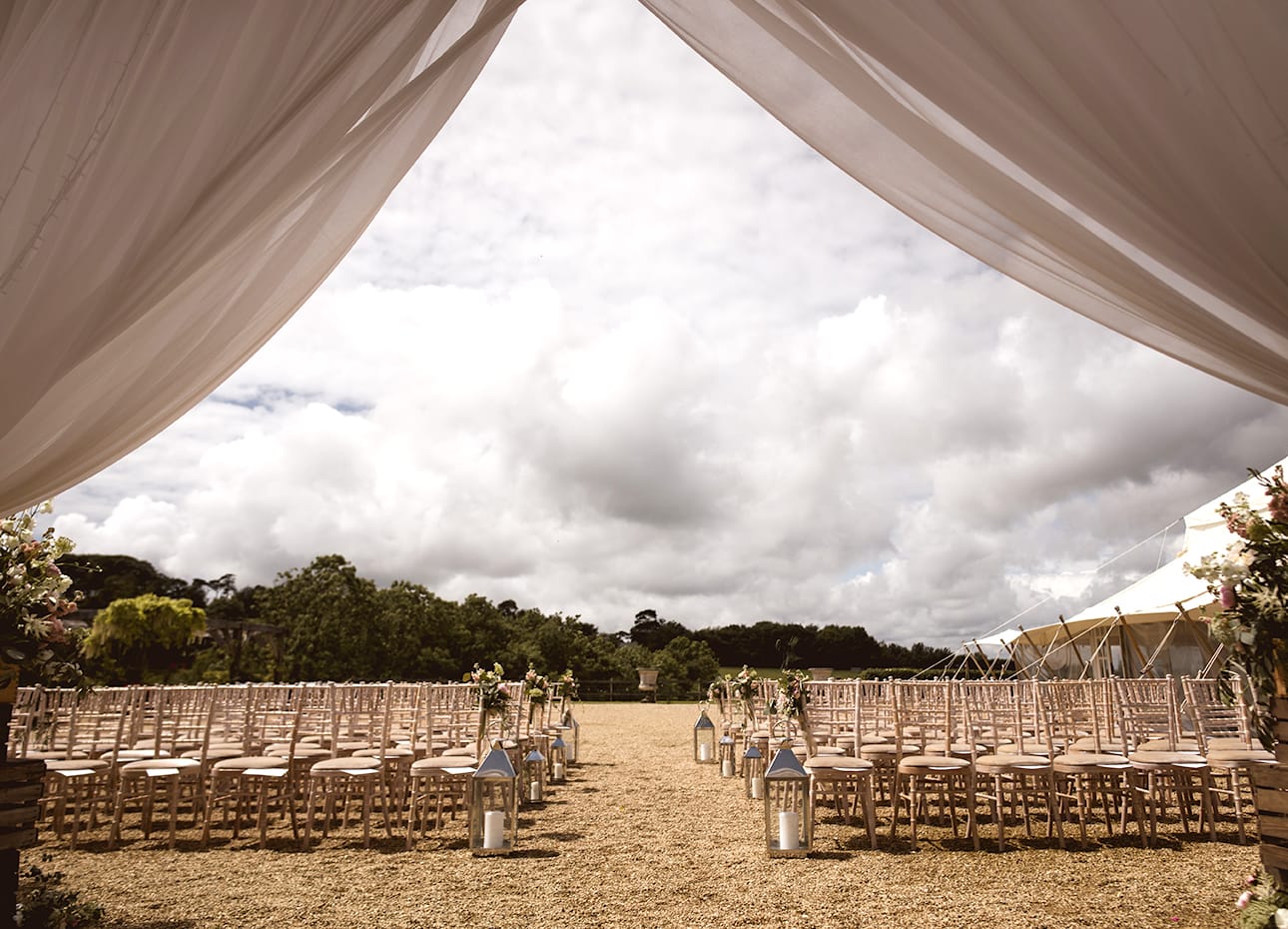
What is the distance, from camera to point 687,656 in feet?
113

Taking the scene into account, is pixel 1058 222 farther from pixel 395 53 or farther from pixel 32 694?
pixel 32 694

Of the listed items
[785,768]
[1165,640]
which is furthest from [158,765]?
[1165,640]

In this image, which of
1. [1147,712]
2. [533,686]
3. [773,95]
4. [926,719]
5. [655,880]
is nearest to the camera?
[773,95]

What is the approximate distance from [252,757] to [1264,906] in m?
7.34

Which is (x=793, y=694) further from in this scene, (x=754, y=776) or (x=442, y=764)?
(x=442, y=764)

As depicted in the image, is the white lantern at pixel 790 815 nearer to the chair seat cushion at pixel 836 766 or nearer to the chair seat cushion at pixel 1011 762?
the chair seat cushion at pixel 836 766

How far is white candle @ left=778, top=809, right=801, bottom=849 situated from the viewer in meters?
6.17

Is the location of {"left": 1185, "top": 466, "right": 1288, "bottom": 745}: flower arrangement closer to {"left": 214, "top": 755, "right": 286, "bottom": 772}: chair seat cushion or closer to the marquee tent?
{"left": 214, "top": 755, "right": 286, "bottom": 772}: chair seat cushion

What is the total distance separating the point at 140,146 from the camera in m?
2.36

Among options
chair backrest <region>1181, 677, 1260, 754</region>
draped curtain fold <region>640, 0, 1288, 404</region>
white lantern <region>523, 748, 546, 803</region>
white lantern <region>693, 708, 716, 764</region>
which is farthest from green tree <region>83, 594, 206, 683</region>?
draped curtain fold <region>640, 0, 1288, 404</region>

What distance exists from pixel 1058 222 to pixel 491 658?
29.6m

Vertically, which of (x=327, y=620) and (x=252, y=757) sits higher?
(x=327, y=620)

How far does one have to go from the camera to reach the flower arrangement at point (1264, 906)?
2.89m

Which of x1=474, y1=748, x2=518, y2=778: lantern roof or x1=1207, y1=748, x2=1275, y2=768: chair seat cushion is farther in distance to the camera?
x1=1207, y1=748, x2=1275, y2=768: chair seat cushion
